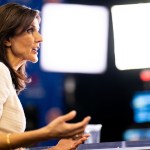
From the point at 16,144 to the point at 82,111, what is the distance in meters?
2.03

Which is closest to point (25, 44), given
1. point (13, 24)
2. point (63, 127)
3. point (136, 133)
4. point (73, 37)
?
point (13, 24)

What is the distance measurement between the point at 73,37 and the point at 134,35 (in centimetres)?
47

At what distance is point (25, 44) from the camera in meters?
1.50

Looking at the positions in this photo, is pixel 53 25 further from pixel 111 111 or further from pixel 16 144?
pixel 16 144

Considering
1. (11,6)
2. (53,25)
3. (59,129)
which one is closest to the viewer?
(59,129)

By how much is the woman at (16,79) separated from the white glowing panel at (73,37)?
1.26m

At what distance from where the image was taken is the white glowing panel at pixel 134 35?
285cm

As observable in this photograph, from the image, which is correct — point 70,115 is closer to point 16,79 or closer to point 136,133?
point 16,79

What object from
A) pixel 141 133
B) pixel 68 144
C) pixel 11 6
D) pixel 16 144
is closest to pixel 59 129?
pixel 16 144

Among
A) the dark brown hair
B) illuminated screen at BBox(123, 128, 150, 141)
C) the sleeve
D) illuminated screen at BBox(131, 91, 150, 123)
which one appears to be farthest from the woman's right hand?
illuminated screen at BBox(123, 128, 150, 141)

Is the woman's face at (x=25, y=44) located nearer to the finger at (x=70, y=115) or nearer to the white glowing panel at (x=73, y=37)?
the finger at (x=70, y=115)

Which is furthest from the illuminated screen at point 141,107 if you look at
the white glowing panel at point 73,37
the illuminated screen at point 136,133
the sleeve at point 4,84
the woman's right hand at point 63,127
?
the woman's right hand at point 63,127

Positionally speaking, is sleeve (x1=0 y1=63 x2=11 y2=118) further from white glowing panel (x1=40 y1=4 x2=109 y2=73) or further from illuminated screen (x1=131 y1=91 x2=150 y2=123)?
illuminated screen (x1=131 y1=91 x2=150 y2=123)

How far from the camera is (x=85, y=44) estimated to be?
2.94m
